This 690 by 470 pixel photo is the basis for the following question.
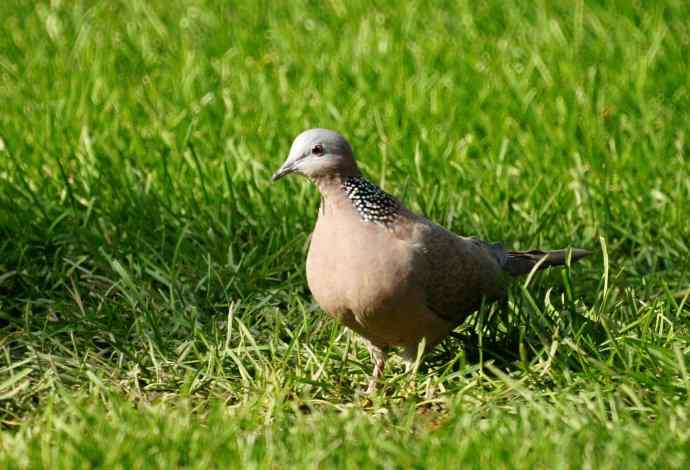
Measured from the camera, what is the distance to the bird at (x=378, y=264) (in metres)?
3.98

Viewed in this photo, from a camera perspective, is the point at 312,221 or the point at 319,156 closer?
the point at 319,156

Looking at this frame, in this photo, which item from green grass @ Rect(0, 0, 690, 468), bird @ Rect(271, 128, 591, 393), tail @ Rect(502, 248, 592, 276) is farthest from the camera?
tail @ Rect(502, 248, 592, 276)

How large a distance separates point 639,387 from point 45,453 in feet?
6.01

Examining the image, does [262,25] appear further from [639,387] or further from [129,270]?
[639,387]

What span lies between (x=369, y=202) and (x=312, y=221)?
1232 millimetres

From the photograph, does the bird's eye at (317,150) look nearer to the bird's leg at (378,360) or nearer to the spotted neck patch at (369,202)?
the spotted neck patch at (369,202)

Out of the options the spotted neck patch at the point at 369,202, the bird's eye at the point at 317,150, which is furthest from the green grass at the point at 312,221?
the bird's eye at the point at 317,150

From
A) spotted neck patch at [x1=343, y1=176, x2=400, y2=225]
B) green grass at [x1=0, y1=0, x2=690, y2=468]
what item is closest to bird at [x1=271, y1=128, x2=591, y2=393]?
spotted neck patch at [x1=343, y1=176, x2=400, y2=225]

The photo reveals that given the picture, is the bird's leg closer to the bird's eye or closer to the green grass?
the green grass

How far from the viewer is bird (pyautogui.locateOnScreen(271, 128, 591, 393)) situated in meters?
3.98

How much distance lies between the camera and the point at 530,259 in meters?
4.59

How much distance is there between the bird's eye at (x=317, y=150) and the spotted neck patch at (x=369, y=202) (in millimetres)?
128

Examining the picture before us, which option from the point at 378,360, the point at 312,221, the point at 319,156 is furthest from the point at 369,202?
the point at 312,221

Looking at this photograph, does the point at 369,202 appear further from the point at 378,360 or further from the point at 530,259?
the point at 530,259
